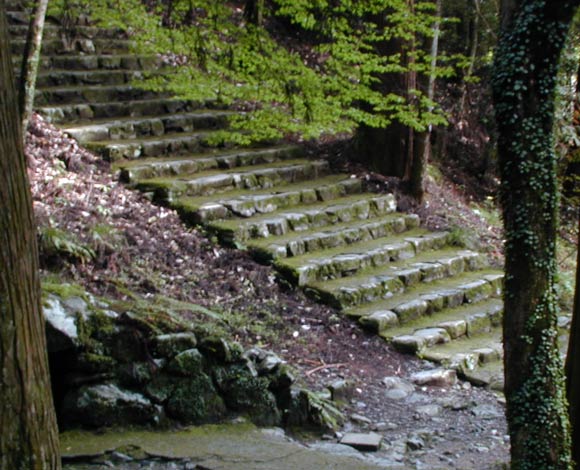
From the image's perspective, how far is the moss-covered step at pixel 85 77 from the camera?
9.32 m

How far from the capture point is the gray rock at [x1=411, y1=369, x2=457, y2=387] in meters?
6.22

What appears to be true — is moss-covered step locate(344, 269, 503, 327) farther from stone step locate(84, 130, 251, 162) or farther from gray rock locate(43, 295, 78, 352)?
gray rock locate(43, 295, 78, 352)

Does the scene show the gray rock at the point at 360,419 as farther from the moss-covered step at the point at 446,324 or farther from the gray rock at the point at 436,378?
the moss-covered step at the point at 446,324

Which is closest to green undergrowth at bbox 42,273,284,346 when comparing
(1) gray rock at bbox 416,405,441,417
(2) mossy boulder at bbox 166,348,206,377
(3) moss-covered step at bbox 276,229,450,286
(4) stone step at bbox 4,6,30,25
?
(2) mossy boulder at bbox 166,348,206,377

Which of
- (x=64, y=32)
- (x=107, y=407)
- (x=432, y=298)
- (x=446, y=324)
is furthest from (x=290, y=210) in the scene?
(x=107, y=407)


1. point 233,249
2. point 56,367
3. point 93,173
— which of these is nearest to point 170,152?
point 93,173

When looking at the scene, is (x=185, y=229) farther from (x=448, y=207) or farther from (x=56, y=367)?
(x=448, y=207)

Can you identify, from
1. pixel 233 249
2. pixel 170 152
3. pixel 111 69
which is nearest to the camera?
pixel 233 249

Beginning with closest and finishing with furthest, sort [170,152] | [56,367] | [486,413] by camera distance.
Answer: [56,367]
[486,413]
[170,152]

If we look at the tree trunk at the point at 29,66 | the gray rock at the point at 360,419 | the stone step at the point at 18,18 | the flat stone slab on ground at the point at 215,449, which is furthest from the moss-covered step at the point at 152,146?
the flat stone slab on ground at the point at 215,449

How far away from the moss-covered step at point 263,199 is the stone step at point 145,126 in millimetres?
837

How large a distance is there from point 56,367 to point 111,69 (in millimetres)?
6613

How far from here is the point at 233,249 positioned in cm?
736

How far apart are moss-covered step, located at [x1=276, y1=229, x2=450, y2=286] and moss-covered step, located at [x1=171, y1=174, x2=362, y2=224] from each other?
3.01 ft
